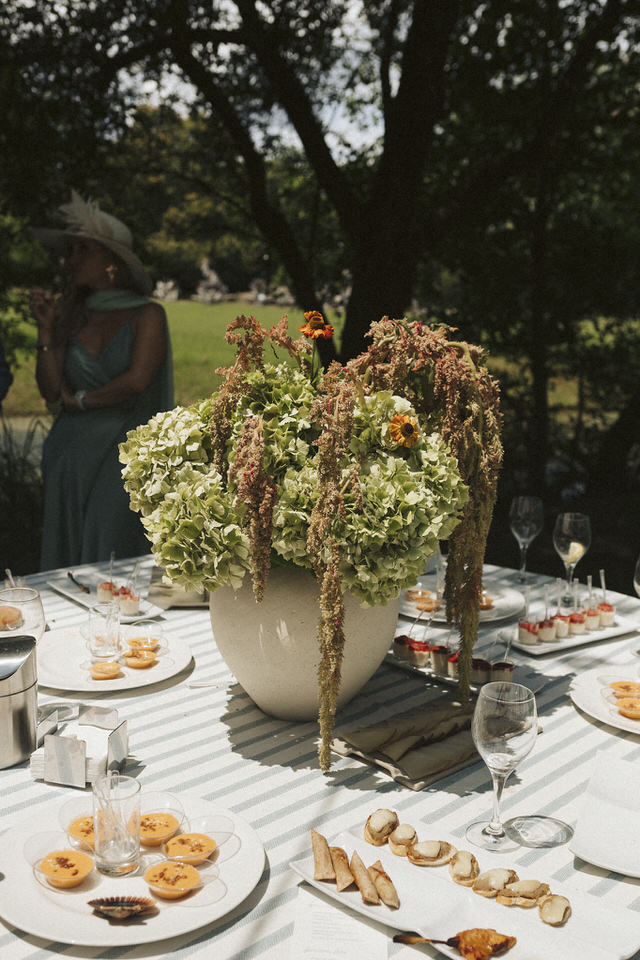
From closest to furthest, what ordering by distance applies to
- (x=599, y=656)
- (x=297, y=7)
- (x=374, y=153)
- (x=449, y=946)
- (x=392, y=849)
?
1. (x=449, y=946)
2. (x=392, y=849)
3. (x=599, y=656)
4. (x=297, y=7)
5. (x=374, y=153)

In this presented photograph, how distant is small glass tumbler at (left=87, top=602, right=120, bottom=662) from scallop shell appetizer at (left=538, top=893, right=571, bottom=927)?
1.13 m

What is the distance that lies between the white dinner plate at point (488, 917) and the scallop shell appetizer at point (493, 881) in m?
0.01

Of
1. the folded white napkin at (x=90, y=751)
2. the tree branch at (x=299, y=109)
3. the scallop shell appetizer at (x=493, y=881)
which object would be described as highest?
the tree branch at (x=299, y=109)

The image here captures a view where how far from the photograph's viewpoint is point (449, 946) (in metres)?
1.08

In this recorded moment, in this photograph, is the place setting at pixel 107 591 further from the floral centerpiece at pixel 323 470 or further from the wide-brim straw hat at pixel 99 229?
the wide-brim straw hat at pixel 99 229

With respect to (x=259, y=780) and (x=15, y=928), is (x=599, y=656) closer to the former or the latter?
(x=259, y=780)

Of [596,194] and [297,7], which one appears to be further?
[596,194]

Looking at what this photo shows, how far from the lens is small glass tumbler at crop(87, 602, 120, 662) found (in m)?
1.96

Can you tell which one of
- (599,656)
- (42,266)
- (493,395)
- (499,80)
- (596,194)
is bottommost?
(599,656)

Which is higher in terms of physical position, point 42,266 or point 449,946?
point 42,266

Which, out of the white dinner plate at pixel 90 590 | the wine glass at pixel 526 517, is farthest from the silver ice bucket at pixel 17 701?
the wine glass at pixel 526 517

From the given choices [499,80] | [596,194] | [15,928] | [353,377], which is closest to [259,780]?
[15,928]

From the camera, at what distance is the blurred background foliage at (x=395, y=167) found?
17.1ft

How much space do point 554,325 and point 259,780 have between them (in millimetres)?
6456
